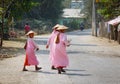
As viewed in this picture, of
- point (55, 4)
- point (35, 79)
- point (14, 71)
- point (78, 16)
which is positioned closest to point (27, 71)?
point (14, 71)

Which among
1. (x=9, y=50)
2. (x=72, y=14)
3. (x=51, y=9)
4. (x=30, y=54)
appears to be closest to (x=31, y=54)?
(x=30, y=54)

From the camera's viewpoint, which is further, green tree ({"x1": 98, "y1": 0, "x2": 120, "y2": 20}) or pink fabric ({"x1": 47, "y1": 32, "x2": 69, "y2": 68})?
green tree ({"x1": 98, "y1": 0, "x2": 120, "y2": 20})

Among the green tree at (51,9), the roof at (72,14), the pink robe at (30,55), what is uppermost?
the pink robe at (30,55)

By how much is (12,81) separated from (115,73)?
3926 mm

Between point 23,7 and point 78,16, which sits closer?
point 23,7

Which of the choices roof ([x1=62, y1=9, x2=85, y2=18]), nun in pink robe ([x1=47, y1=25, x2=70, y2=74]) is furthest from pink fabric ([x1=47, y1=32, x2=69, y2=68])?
roof ([x1=62, y1=9, x2=85, y2=18])

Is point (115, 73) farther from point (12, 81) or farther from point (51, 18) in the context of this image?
point (51, 18)

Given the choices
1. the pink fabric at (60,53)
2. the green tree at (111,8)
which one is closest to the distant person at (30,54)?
the pink fabric at (60,53)

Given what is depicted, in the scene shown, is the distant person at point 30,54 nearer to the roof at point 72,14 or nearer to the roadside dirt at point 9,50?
the roadside dirt at point 9,50

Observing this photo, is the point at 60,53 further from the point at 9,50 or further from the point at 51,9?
the point at 51,9

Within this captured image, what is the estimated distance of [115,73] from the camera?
54.0 feet

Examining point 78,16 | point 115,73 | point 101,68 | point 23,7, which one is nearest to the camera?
point 115,73

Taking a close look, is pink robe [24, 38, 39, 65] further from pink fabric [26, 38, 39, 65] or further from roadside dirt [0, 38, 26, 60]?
roadside dirt [0, 38, 26, 60]

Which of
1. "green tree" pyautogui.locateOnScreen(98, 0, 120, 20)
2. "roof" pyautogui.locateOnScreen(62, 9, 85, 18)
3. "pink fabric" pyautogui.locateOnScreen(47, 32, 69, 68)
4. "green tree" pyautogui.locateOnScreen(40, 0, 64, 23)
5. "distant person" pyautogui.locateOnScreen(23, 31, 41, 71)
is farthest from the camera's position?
"roof" pyautogui.locateOnScreen(62, 9, 85, 18)
